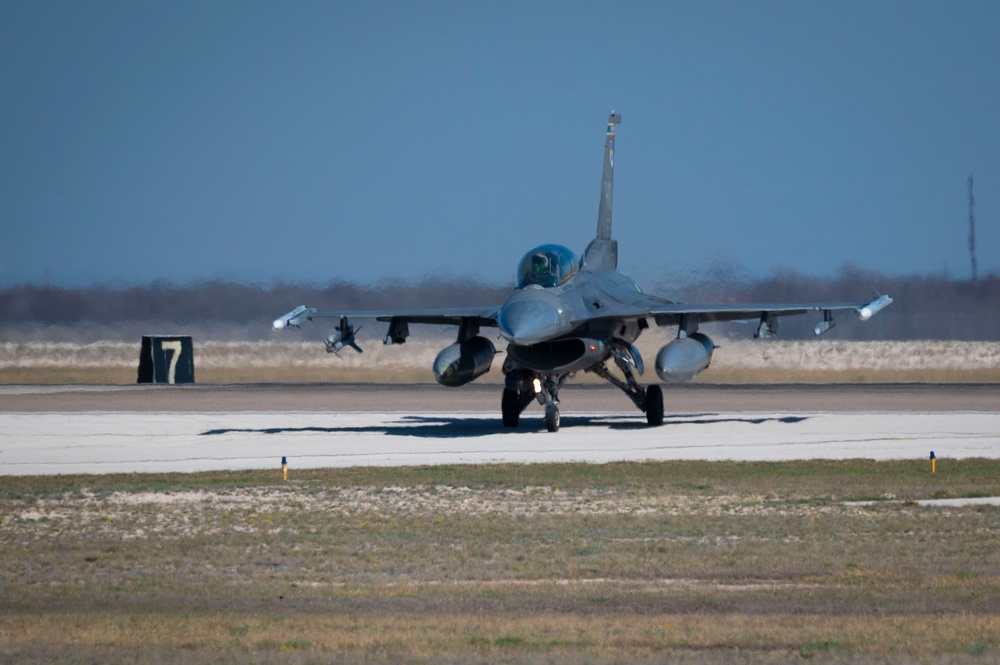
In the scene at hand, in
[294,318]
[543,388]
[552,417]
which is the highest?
[294,318]

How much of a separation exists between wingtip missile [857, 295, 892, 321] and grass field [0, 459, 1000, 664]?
862cm

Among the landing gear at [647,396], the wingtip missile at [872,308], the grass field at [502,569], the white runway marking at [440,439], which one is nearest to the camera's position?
Answer: the grass field at [502,569]

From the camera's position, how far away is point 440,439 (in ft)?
97.7

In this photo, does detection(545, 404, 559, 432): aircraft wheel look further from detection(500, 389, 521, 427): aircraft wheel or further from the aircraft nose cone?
the aircraft nose cone

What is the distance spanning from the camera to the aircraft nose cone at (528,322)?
2816 cm

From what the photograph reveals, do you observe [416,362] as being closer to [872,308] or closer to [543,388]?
[543,388]

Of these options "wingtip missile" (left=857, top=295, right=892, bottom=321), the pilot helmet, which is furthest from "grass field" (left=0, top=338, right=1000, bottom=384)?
the pilot helmet

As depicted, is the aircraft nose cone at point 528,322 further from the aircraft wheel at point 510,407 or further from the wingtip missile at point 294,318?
the wingtip missile at point 294,318

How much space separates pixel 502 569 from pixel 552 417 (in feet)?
58.4

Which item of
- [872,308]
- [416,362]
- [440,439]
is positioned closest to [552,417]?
[440,439]

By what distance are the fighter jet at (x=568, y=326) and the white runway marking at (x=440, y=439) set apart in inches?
51.5

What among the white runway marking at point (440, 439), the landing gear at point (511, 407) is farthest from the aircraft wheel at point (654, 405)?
the landing gear at point (511, 407)

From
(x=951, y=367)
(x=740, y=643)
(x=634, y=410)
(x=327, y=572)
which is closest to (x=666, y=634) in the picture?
(x=740, y=643)

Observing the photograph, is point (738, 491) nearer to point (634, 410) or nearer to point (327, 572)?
point (327, 572)
